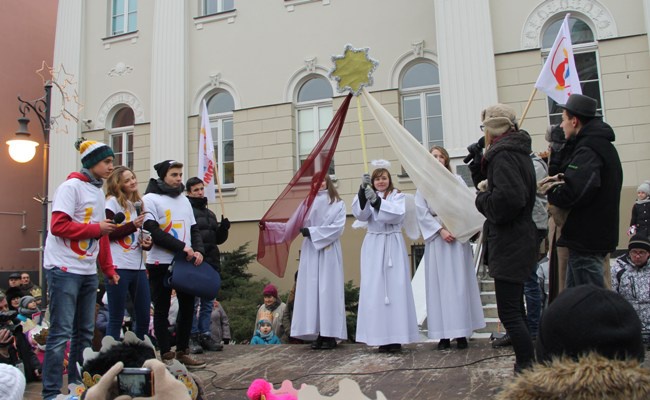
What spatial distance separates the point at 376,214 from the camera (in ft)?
20.8

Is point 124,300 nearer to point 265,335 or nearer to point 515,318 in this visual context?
point 265,335

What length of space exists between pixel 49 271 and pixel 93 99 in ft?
43.5

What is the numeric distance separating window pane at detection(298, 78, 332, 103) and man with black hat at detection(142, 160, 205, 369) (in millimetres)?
8705

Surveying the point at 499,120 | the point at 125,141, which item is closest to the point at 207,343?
the point at 499,120

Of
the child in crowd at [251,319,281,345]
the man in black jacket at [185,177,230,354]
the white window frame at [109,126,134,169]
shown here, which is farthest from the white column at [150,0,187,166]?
the man in black jacket at [185,177,230,354]

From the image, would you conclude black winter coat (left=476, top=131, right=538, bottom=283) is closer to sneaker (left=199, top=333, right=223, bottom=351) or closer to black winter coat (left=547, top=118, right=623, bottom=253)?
black winter coat (left=547, top=118, right=623, bottom=253)

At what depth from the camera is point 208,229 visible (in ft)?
22.6

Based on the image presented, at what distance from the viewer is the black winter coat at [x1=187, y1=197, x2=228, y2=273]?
22.4 ft

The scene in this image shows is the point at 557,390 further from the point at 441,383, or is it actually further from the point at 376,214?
the point at 376,214

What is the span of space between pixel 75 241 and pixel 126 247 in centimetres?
86

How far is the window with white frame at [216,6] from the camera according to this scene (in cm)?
1544

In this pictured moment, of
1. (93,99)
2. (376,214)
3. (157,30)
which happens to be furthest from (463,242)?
(93,99)

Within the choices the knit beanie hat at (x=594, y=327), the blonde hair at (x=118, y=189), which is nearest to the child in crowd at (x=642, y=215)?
the blonde hair at (x=118, y=189)

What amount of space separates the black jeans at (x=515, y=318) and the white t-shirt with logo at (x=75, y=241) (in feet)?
10.6
